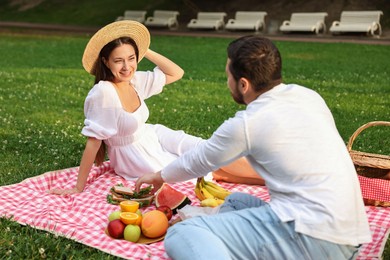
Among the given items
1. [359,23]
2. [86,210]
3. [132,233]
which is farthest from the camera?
[359,23]

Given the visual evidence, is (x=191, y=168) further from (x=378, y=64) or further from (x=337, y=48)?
(x=337, y=48)

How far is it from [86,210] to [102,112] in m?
0.91

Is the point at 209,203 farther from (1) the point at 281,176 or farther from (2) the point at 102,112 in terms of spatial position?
(1) the point at 281,176

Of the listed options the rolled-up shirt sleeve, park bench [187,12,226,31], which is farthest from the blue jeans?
park bench [187,12,226,31]

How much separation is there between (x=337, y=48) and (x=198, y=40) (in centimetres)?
540

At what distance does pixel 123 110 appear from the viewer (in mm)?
5586

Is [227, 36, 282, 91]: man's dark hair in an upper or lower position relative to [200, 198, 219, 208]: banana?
upper

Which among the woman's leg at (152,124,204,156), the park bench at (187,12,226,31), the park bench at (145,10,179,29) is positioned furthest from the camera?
the park bench at (145,10,179,29)

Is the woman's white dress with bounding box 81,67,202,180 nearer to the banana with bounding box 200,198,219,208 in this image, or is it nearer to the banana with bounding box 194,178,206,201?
the banana with bounding box 194,178,206,201

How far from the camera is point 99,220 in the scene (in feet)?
16.0

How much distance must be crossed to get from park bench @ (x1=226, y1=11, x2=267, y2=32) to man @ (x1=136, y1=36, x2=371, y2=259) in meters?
23.3

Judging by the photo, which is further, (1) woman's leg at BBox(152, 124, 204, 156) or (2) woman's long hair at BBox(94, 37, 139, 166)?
(1) woman's leg at BBox(152, 124, 204, 156)

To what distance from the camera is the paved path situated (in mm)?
22391

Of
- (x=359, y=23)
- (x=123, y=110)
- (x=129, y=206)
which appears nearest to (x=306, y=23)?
(x=359, y=23)
